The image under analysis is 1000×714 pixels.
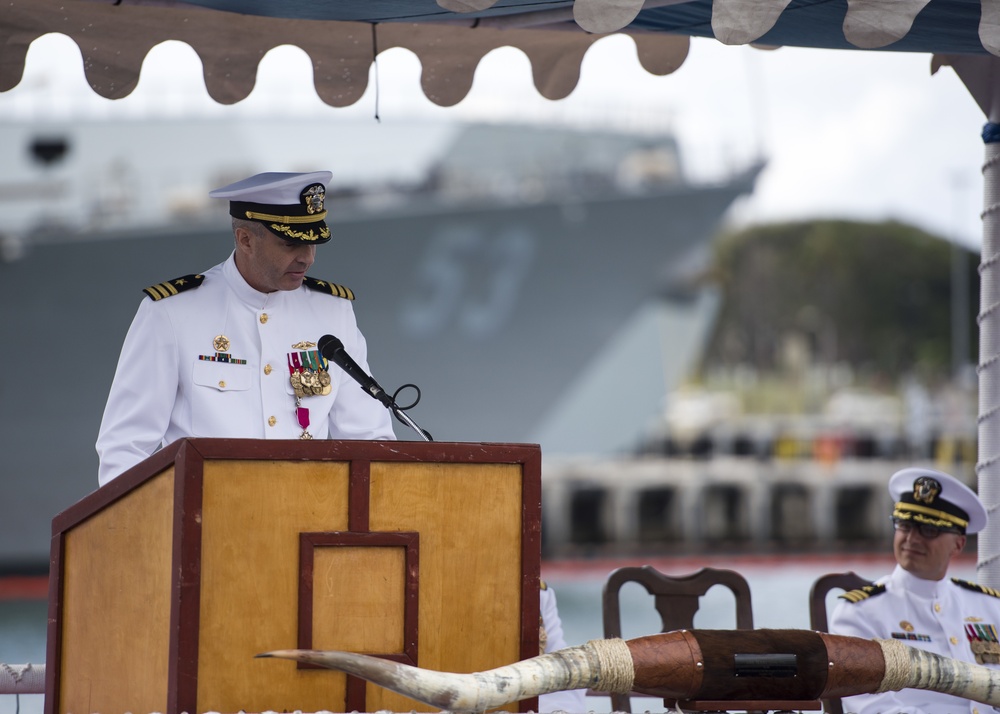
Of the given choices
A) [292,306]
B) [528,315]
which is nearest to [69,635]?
[292,306]

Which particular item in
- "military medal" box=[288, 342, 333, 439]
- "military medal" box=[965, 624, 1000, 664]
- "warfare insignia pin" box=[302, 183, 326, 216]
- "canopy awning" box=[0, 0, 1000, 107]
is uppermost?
"canopy awning" box=[0, 0, 1000, 107]

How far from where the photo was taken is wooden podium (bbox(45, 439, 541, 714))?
1.87m

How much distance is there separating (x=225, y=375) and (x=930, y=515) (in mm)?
2207

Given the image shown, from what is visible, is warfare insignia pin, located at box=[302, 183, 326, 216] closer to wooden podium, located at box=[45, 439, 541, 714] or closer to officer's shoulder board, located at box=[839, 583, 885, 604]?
wooden podium, located at box=[45, 439, 541, 714]

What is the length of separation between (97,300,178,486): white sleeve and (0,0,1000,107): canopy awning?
1044mm

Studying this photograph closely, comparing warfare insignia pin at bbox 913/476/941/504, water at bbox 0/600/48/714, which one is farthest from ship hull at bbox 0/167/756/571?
warfare insignia pin at bbox 913/476/941/504

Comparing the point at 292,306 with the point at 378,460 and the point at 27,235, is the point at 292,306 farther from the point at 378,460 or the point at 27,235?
the point at 27,235

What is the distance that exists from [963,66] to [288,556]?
2722 mm

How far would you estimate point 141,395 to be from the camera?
8.06 ft

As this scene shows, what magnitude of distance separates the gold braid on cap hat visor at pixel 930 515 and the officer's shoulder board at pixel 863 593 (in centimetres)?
23

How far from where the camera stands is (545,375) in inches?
932

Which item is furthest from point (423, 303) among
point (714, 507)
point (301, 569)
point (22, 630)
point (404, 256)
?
point (301, 569)

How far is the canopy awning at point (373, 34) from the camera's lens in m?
3.12

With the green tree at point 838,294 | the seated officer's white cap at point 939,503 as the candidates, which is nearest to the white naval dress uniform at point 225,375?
the seated officer's white cap at point 939,503
